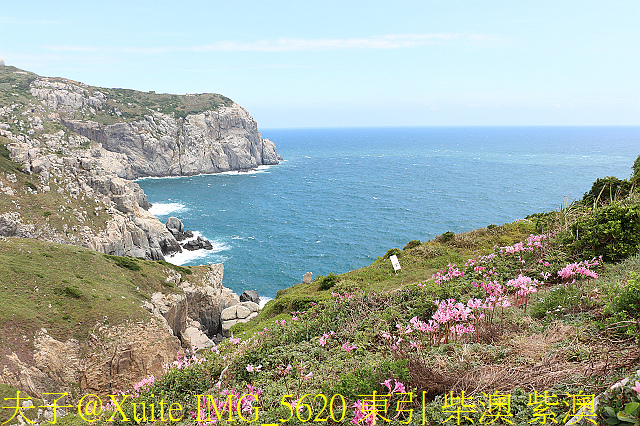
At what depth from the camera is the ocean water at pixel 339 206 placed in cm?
5784

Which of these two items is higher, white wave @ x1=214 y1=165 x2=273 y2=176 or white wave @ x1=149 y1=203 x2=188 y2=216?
white wave @ x1=214 y1=165 x2=273 y2=176

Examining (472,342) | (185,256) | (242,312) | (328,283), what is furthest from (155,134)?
(472,342)

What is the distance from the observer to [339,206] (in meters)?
88.6

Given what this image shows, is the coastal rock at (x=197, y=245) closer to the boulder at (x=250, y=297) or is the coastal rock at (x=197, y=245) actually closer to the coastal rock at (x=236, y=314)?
the boulder at (x=250, y=297)

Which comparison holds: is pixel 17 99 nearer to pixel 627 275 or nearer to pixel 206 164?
pixel 206 164

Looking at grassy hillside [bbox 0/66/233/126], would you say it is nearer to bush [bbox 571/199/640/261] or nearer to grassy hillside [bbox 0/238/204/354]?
grassy hillside [bbox 0/238/204/354]

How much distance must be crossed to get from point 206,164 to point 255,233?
72.0 meters

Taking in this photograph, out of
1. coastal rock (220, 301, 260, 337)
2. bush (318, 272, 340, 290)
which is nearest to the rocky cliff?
coastal rock (220, 301, 260, 337)

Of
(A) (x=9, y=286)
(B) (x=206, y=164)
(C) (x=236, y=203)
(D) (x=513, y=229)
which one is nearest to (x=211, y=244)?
(C) (x=236, y=203)

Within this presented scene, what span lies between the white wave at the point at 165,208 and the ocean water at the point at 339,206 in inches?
9.6

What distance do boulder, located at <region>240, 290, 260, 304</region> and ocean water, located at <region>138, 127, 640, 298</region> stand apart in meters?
3.42

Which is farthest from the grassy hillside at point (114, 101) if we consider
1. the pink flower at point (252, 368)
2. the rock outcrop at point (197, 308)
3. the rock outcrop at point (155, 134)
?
the pink flower at point (252, 368)

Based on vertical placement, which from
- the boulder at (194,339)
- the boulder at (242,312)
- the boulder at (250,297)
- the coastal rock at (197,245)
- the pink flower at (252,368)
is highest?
the pink flower at (252,368)

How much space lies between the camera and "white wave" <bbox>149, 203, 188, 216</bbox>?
80.7 metres
